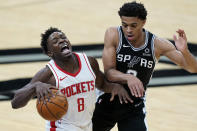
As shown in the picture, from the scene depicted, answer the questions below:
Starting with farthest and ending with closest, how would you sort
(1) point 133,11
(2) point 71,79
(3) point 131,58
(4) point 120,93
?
(3) point 131,58 → (4) point 120,93 → (1) point 133,11 → (2) point 71,79

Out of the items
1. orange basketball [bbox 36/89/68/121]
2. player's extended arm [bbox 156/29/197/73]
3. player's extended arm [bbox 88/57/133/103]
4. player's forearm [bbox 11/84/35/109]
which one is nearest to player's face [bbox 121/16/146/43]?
player's extended arm [bbox 156/29/197/73]

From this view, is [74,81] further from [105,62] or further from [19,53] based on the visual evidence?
[19,53]

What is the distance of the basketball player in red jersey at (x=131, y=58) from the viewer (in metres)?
5.00

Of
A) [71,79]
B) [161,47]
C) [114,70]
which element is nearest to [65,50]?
[71,79]

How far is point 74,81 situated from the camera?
486cm

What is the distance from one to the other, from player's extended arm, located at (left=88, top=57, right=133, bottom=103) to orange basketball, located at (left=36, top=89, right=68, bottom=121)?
0.61m

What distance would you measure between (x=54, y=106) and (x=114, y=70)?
2.76 feet

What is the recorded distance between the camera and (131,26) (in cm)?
501

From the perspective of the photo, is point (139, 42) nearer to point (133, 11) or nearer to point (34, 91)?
point (133, 11)

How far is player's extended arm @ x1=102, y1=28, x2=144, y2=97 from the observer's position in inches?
189

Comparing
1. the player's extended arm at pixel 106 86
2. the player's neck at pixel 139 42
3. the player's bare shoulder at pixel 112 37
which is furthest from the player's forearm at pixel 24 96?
the player's neck at pixel 139 42

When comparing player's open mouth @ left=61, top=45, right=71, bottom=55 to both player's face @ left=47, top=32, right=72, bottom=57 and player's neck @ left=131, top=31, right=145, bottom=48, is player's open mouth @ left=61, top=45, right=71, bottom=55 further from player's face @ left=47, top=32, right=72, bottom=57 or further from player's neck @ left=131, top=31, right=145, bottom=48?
player's neck @ left=131, top=31, right=145, bottom=48

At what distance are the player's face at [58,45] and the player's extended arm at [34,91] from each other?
212 millimetres

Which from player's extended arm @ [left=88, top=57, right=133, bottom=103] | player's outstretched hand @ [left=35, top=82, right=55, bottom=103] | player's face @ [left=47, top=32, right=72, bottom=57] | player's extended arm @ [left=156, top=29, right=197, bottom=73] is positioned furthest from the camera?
player's extended arm @ [left=88, top=57, right=133, bottom=103]
